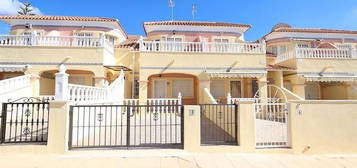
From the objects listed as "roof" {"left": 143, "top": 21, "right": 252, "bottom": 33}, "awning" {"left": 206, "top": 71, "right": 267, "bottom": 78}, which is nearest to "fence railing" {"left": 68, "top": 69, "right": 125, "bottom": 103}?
"awning" {"left": 206, "top": 71, "right": 267, "bottom": 78}

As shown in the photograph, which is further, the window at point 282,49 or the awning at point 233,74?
the window at point 282,49

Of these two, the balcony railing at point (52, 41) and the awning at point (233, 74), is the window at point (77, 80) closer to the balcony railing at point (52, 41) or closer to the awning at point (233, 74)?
the balcony railing at point (52, 41)

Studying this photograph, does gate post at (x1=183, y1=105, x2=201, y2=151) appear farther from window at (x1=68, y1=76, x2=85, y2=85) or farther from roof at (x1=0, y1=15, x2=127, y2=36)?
roof at (x1=0, y1=15, x2=127, y2=36)

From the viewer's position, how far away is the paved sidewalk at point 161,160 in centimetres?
675

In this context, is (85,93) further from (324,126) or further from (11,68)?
(324,126)

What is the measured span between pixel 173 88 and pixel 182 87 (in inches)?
40.9

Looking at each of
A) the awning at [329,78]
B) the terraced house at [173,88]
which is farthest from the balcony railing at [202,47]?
the awning at [329,78]

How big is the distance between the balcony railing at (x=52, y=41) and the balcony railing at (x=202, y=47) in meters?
4.65

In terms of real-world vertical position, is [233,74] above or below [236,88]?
above

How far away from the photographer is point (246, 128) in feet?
27.0

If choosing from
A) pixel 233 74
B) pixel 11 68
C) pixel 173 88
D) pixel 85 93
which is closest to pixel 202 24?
pixel 233 74

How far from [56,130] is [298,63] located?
21396mm

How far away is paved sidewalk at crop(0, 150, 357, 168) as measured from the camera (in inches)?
266

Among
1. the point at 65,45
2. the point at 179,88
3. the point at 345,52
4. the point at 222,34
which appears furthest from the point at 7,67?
the point at 345,52
